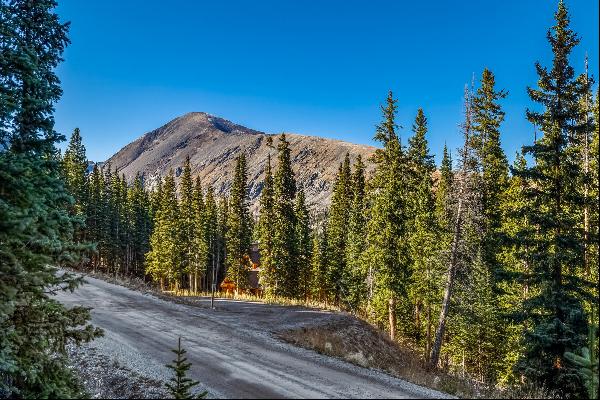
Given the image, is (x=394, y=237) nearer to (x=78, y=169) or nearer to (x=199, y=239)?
(x=199, y=239)

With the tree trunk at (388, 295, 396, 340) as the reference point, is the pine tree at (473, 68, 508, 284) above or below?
above

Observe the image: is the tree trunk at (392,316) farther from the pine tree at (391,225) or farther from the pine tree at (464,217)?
the pine tree at (464,217)

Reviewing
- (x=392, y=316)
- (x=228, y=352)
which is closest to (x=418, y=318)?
(x=392, y=316)

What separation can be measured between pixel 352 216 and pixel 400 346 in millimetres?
19955

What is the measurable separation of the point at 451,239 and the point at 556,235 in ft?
40.0

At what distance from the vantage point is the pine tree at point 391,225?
3036 centimetres

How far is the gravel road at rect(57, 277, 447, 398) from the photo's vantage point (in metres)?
10.8

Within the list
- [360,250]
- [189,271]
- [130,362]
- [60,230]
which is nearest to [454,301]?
[360,250]

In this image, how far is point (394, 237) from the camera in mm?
30641

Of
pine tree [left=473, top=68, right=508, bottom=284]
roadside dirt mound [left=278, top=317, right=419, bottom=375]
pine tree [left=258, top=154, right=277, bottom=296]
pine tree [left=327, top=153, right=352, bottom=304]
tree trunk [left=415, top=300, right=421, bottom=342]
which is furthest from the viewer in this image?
pine tree [left=327, top=153, right=352, bottom=304]

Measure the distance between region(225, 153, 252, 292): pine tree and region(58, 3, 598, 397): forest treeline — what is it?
0.21m

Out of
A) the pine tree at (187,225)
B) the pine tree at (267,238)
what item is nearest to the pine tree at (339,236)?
the pine tree at (267,238)

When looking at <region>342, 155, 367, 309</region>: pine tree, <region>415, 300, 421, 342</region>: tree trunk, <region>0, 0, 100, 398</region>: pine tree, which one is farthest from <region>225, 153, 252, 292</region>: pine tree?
<region>0, 0, 100, 398</region>: pine tree

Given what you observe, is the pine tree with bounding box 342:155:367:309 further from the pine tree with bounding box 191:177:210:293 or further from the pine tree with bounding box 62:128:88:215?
the pine tree with bounding box 62:128:88:215
